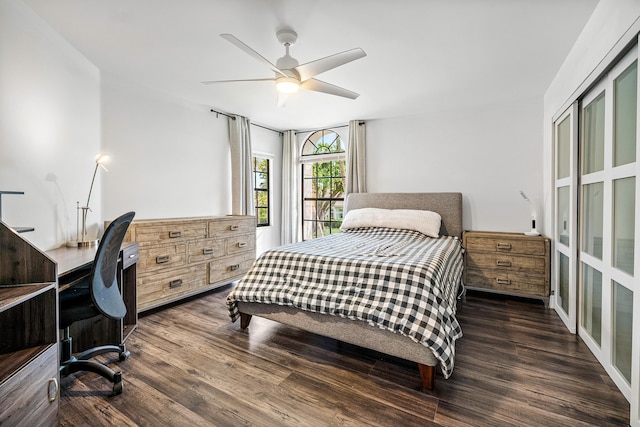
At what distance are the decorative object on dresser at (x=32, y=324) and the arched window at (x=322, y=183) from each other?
418cm

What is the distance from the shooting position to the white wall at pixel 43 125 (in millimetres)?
1903

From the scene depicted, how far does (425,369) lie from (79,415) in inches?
76.1

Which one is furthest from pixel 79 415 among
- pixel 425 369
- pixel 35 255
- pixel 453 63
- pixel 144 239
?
pixel 453 63

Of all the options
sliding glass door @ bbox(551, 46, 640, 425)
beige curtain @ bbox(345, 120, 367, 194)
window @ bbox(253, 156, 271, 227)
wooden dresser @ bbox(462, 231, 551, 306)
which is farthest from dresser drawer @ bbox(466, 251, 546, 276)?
window @ bbox(253, 156, 271, 227)

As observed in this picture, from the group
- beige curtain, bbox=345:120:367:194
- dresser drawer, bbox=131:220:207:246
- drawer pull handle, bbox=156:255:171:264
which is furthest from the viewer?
beige curtain, bbox=345:120:367:194

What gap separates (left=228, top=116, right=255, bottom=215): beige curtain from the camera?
4434mm

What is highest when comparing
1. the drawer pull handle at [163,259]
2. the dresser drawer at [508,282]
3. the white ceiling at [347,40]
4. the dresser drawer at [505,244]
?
the white ceiling at [347,40]

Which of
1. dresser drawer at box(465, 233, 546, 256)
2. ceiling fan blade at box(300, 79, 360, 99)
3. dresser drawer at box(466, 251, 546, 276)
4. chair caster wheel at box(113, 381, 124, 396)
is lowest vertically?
chair caster wheel at box(113, 381, 124, 396)

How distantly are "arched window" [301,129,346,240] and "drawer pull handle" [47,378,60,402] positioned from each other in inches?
165

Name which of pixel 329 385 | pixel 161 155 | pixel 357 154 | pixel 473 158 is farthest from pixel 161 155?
pixel 473 158

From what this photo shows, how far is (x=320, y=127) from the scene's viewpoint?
17.1 ft

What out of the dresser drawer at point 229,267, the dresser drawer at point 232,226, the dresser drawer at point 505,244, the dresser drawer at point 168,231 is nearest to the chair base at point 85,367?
the dresser drawer at point 168,231

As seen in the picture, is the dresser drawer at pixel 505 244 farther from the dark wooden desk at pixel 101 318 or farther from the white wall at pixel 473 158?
the dark wooden desk at pixel 101 318

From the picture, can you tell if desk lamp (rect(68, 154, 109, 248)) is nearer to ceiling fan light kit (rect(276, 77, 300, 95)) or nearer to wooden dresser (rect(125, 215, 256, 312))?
wooden dresser (rect(125, 215, 256, 312))
